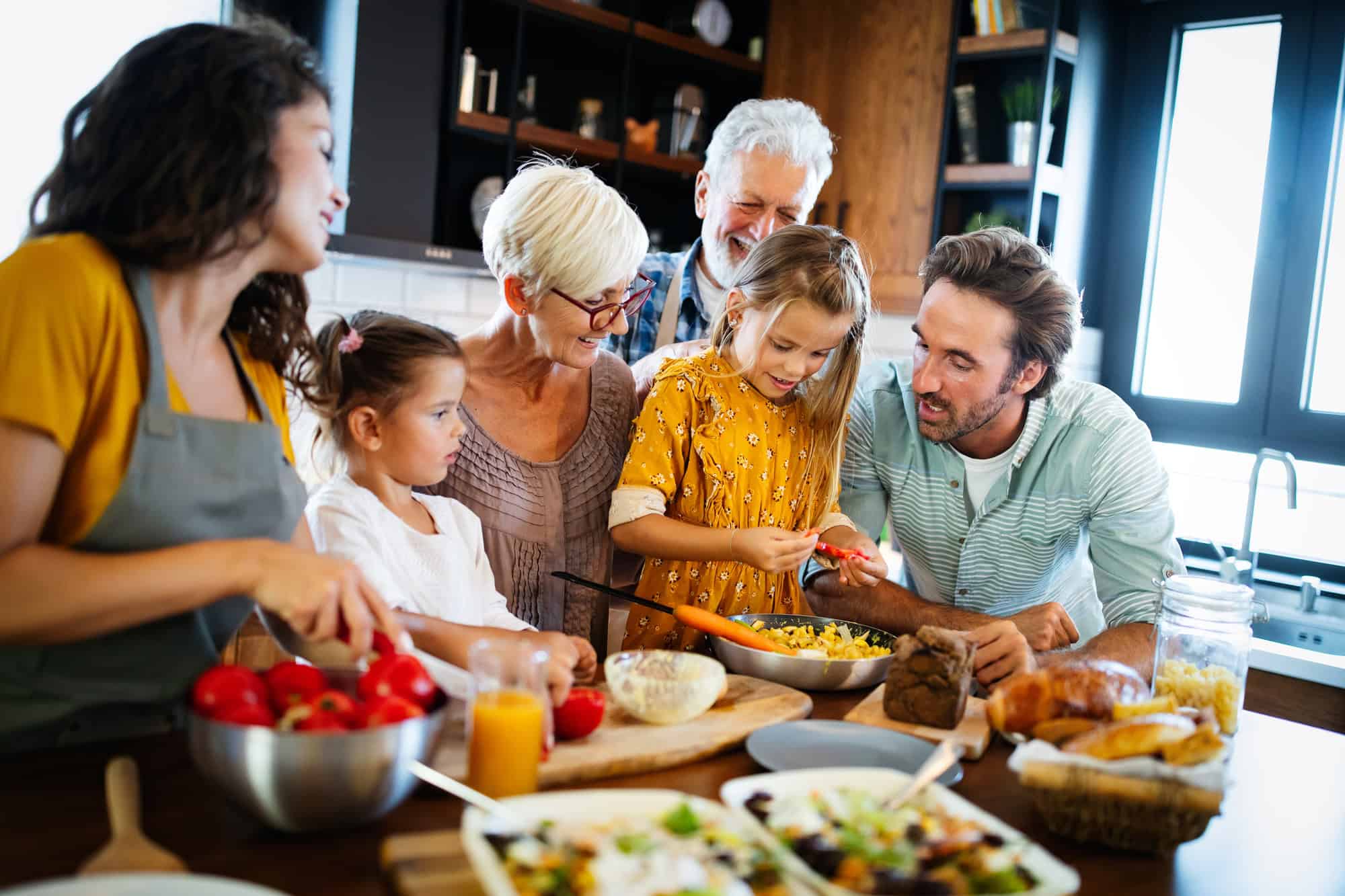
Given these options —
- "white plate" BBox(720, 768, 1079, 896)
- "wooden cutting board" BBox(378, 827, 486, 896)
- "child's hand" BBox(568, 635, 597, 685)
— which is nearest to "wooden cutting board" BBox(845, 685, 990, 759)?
"white plate" BBox(720, 768, 1079, 896)

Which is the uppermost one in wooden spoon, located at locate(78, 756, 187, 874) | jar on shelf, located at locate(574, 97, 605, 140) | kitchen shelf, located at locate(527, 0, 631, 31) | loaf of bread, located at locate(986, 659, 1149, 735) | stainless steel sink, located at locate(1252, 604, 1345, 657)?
kitchen shelf, located at locate(527, 0, 631, 31)

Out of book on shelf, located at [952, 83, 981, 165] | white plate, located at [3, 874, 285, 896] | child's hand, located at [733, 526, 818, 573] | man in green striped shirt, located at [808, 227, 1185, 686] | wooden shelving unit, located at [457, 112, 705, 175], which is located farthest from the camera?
book on shelf, located at [952, 83, 981, 165]

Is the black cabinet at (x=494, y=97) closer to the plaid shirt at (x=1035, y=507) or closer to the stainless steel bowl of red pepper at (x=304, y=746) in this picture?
the plaid shirt at (x=1035, y=507)

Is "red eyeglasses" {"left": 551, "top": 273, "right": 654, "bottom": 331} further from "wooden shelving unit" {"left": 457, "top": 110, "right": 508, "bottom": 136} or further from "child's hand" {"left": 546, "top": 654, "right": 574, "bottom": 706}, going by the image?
"wooden shelving unit" {"left": 457, "top": 110, "right": 508, "bottom": 136}

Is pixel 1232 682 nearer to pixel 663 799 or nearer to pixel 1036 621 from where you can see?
pixel 1036 621

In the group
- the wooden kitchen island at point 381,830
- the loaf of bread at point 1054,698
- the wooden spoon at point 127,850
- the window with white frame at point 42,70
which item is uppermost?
the window with white frame at point 42,70

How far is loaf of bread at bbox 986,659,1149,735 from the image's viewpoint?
1379mm

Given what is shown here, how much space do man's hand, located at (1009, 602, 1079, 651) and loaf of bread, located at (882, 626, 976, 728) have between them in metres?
0.44

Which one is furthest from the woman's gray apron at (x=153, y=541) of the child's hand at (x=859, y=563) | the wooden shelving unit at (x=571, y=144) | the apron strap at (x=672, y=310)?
the wooden shelving unit at (x=571, y=144)

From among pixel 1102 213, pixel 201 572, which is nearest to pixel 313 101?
pixel 201 572

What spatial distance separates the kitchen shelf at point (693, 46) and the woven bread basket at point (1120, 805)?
3705 millimetres

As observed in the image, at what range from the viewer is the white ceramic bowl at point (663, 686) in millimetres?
1443

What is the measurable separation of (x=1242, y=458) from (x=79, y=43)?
4363 mm

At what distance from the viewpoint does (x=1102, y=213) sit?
15.1ft
